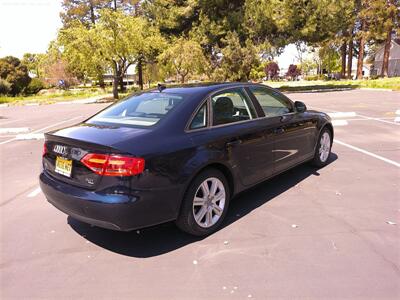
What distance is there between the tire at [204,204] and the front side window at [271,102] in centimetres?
135

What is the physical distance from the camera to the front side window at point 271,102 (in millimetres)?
5051

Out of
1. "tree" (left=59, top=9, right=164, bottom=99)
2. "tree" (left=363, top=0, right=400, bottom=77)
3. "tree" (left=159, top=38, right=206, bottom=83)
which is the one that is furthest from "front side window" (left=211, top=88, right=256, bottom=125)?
"tree" (left=363, top=0, right=400, bottom=77)

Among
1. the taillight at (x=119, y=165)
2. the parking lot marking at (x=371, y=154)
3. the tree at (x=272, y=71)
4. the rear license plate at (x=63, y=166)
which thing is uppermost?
the tree at (x=272, y=71)

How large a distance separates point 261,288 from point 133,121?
2.14 meters

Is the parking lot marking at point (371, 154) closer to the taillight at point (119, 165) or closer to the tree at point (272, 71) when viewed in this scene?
the taillight at point (119, 165)

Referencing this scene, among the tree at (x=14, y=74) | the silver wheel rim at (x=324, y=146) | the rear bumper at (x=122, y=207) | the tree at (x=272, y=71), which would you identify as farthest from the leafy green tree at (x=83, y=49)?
the tree at (x=272, y=71)

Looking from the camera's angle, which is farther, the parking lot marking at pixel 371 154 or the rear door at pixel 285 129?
the parking lot marking at pixel 371 154

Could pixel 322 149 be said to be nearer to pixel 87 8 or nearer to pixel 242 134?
pixel 242 134

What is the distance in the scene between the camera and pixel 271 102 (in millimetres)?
5332

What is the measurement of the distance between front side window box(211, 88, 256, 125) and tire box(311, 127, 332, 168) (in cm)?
196

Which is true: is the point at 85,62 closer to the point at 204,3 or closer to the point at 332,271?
→ the point at 204,3

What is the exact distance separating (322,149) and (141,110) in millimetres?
3413

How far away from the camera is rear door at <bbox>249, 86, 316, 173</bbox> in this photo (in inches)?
199

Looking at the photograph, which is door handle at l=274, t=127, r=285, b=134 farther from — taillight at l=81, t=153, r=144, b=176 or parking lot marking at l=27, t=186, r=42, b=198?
parking lot marking at l=27, t=186, r=42, b=198
